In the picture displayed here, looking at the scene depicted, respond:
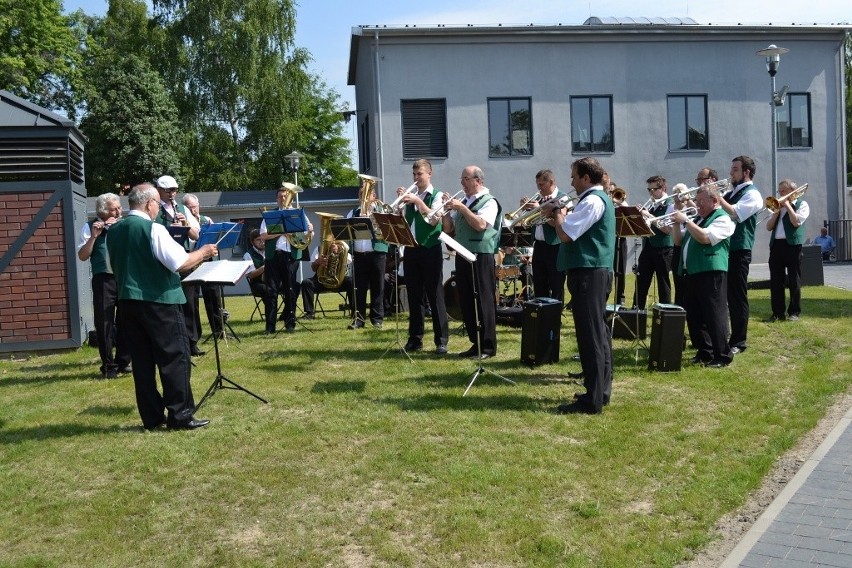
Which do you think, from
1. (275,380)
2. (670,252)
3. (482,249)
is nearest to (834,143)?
(670,252)

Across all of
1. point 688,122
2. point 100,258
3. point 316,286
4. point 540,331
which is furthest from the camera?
point 688,122

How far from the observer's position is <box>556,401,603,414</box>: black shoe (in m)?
7.19

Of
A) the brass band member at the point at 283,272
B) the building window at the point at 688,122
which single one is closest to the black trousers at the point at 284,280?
the brass band member at the point at 283,272

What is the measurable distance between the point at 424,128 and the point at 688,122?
8.69 m

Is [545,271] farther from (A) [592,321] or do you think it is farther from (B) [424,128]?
(B) [424,128]

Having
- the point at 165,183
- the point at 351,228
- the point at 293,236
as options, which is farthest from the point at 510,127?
the point at 165,183

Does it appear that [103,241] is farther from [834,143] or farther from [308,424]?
[834,143]

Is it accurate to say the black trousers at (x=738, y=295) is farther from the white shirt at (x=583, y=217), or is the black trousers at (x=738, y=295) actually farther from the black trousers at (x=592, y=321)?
the white shirt at (x=583, y=217)

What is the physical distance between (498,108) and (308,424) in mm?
21237

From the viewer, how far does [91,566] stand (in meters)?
4.80

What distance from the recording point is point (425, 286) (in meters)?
10.2

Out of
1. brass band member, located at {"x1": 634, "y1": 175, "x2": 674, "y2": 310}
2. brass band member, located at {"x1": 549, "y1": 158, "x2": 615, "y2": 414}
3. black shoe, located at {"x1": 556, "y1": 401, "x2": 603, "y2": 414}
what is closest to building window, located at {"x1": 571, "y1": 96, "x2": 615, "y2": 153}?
brass band member, located at {"x1": 634, "y1": 175, "x2": 674, "y2": 310}

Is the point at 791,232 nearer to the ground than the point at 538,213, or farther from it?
nearer to the ground

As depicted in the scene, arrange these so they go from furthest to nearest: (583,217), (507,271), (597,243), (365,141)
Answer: (365,141), (507,271), (597,243), (583,217)
